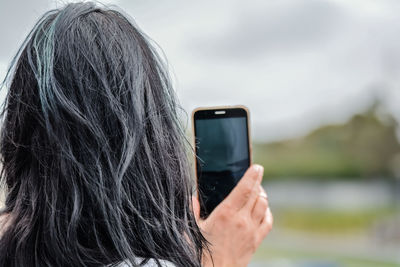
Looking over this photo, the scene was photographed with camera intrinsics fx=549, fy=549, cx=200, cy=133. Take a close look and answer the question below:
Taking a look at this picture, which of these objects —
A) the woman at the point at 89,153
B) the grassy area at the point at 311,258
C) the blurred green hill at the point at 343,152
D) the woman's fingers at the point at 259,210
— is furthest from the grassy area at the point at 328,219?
the woman at the point at 89,153

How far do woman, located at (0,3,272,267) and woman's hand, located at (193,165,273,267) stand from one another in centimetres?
11

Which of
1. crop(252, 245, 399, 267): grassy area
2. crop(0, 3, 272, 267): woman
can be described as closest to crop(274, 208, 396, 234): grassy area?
crop(252, 245, 399, 267): grassy area

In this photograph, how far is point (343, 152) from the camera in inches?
667

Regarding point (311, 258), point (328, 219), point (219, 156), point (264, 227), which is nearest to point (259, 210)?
point (264, 227)

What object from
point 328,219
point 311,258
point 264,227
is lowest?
point 328,219

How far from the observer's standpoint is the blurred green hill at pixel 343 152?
15453 mm

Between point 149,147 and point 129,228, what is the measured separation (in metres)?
0.06

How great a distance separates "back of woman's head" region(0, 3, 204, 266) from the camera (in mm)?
415

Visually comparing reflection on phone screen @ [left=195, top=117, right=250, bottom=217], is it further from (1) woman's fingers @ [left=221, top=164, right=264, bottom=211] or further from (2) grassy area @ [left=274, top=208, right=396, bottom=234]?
(2) grassy area @ [left=274, top=208, right=396, bottom=234]

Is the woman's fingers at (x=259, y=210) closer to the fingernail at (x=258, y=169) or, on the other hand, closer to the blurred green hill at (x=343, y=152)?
the fingernail at (x=258, y=169)

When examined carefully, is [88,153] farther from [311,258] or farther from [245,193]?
[311,258]

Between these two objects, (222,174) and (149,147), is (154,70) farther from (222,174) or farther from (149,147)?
(222,174)

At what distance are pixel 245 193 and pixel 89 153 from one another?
0.72ft

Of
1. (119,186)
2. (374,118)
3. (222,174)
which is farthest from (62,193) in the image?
(374,118)
